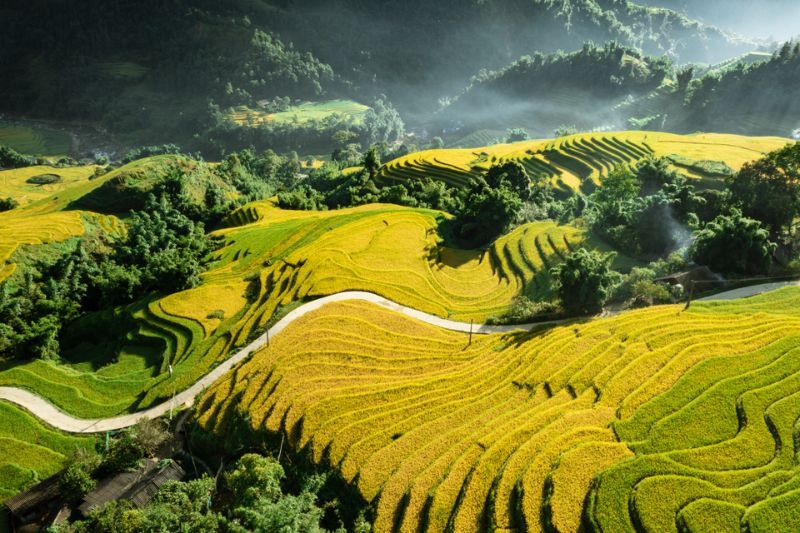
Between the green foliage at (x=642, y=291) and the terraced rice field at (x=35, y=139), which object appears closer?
the green foliage at (x=642, y=291)

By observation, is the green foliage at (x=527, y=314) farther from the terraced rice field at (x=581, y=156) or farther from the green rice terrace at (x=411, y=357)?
the terraced rice field at (x=581, y=156)

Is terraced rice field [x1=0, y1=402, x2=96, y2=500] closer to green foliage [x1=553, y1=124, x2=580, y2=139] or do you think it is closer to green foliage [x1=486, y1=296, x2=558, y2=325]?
green foliage [x1=486, y1=296, x2=558, y2=325]

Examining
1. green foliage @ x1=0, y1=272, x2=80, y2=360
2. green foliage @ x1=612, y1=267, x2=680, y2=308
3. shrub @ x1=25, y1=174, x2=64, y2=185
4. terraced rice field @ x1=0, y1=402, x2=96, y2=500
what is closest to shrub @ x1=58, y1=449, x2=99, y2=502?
terraced rice field @ x1=0, y1=402, x2=96, y2=500

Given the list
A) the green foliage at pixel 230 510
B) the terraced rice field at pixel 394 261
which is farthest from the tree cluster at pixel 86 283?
the green foliage at pixel 230 510

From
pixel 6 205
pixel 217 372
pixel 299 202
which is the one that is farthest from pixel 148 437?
pixel 6 205

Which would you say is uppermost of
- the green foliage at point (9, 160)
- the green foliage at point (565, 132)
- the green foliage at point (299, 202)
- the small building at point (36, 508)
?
the green foliage at point (565, 132)

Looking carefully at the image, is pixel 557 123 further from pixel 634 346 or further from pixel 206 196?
pixel 634 346

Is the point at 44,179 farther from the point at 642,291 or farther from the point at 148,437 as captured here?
the point at 642,291
